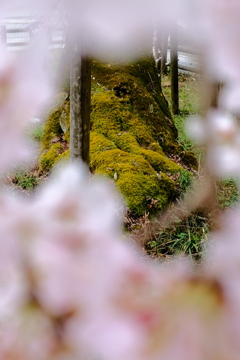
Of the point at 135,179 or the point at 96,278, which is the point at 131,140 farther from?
the point at 96,278

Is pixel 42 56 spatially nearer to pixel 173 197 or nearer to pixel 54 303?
pixel 54 303

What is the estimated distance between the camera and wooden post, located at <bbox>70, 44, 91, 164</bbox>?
2.13ft

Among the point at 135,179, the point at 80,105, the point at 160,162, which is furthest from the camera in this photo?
the point at 160,162

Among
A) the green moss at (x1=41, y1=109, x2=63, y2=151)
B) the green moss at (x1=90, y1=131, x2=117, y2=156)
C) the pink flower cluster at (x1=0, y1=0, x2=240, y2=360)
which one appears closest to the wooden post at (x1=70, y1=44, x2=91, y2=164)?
the pink flower cluster at (x1=0, y1=0, x2=240, y2=360)

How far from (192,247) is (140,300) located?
1675 mm

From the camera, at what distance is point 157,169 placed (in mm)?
2062

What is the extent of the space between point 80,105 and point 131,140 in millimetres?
1266

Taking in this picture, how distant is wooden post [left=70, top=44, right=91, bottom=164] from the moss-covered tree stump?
0.91 m

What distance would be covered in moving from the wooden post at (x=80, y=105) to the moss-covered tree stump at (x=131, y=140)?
3.00ft

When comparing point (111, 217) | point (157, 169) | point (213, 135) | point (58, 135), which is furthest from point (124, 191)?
point (111, 217)

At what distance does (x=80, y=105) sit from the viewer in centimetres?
71

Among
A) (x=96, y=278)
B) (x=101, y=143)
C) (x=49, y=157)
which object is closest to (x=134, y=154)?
(x=101, y=143)

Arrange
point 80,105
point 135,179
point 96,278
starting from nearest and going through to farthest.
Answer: point 96,278 < point 80,105 < point 135,179

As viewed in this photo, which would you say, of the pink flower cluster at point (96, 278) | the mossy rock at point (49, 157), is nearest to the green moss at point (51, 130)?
the mossy rock at point (49, 157)
